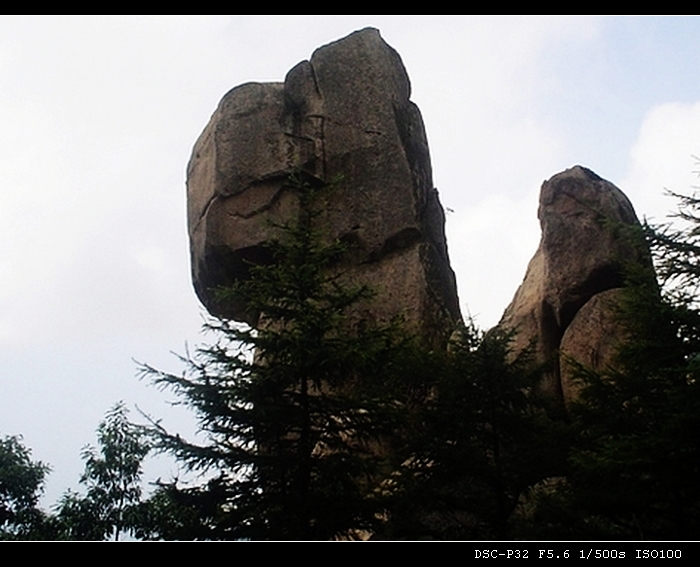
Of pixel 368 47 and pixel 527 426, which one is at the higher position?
pixel 368 47

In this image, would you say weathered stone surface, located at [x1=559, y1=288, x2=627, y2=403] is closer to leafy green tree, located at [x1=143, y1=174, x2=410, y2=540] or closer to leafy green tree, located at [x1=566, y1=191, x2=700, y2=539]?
leafy green tree, located at [x1=566, y1=191, x2=700, y2=539]

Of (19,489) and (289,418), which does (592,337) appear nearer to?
(289,418)

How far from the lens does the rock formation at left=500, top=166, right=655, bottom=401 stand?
49.8ft

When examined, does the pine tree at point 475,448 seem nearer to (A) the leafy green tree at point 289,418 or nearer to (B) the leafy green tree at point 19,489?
(A) the leafy green tree at point 289,418

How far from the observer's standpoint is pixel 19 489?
47.0ft

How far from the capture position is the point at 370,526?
9.89 metres

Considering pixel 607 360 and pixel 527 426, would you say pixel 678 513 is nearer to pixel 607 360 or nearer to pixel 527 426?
pixel 527 426

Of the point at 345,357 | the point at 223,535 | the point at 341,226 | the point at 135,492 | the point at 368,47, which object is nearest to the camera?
the point at 223,535

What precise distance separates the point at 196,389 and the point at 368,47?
39.3ft

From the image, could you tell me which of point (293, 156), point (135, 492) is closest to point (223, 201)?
point (293, 156)

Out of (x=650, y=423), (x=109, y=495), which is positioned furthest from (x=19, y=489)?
(x=650, y=423)

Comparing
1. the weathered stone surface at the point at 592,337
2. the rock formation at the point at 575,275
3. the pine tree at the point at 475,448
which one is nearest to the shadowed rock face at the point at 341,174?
the rock formation at the point at 575,275

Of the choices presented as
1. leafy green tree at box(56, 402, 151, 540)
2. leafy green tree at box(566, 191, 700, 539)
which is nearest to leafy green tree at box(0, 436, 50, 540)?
leafy green tree at box(56, 402, 151, 540)

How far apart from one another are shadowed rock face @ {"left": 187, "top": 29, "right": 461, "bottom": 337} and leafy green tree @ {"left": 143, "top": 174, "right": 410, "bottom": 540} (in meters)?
5.39
